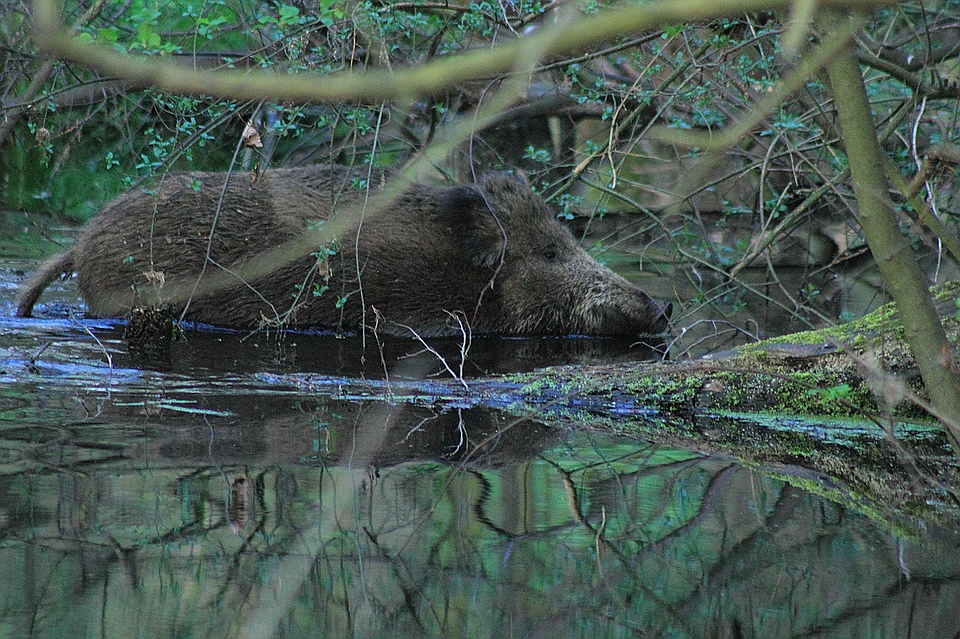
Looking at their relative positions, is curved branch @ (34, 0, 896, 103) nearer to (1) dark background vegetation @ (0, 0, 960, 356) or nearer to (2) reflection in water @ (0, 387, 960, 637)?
(1) dark background vegetation @ (0, 0, 960, 356)

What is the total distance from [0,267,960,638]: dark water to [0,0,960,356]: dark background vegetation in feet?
3.83

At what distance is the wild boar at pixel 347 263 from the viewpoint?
8273 mm

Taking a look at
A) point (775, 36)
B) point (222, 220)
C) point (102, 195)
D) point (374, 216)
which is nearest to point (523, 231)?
point (374, 216)

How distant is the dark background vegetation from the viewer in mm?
6129

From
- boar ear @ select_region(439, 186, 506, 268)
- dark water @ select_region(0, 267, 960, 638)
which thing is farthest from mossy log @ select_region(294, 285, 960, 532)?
boar ear @ select_region(439, 186, 506, 268)

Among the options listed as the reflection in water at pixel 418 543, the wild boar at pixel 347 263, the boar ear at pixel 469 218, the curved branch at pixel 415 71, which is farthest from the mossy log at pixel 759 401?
the curved branch at pixel 415 71

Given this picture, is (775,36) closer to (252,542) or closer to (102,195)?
(252,542)

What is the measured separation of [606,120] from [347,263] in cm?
260

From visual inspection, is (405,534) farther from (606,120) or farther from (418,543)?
(606,120)

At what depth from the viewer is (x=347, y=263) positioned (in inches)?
335

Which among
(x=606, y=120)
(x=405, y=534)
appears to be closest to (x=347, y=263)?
(x=606, y=120)

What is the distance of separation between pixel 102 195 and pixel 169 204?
19.4 feet

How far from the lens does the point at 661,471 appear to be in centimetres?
458

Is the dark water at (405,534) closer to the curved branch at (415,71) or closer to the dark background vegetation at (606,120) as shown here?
the dark background vegetation at (606,120)
